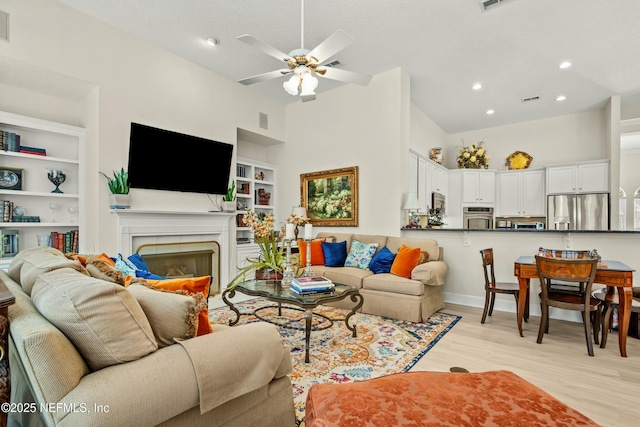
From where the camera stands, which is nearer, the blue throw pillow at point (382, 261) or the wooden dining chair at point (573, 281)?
the wooden dining chair at point (573, 281)

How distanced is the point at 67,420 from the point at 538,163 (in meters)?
7.93

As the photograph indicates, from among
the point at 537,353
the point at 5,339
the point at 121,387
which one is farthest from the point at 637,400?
the point at 5,339

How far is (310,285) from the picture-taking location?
2.80 metres

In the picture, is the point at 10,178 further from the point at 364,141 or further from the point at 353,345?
the point at 364,141

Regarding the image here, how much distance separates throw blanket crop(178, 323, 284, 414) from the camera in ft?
3.93

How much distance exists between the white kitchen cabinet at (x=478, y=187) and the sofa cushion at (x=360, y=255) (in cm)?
350

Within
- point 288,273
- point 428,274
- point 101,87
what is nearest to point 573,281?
point 428,274

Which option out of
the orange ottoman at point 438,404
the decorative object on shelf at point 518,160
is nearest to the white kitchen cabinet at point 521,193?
the decorative object on shelf at point 518,160

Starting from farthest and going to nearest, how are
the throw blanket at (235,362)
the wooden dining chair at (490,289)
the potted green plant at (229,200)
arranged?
the potted green plant at (229,200) < the wooden dining chair at (490,289) < the throw blanket at (235,362)

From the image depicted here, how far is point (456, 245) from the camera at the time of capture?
439 centimetres

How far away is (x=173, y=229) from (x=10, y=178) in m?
1.73

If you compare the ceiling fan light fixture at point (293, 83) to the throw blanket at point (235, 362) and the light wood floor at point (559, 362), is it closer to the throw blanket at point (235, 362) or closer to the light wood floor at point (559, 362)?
the throw blanket at point (235, 362)

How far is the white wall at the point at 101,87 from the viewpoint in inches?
127

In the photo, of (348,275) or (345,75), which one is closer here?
(345,75)
